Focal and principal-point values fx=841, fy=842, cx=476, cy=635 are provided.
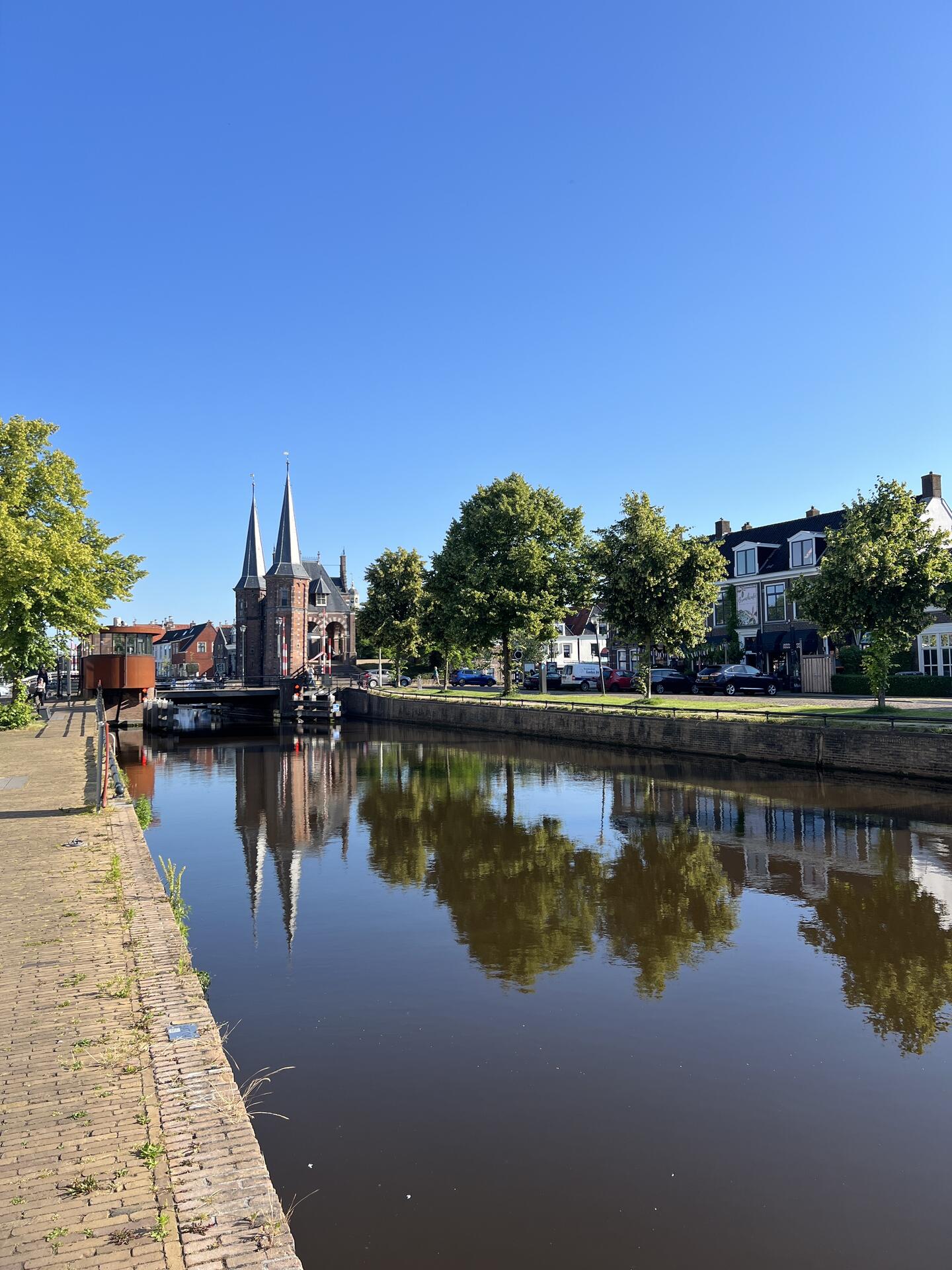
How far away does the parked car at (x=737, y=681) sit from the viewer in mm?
45812

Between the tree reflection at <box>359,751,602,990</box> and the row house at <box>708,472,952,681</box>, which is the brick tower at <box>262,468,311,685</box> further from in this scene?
the tree reflection at <box>359,751,602,990</box>

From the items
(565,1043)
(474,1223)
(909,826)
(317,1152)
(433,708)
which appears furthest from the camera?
(433,708)

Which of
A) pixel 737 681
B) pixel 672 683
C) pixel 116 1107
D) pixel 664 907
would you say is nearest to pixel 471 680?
pixel 672 683

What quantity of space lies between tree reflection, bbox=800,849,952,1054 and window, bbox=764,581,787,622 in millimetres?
42885

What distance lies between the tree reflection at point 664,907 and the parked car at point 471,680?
5658 cm

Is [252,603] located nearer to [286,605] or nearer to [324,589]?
[286,605]

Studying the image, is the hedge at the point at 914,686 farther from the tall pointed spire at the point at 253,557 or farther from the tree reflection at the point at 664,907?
the tall pointed spire at the point at 253,557

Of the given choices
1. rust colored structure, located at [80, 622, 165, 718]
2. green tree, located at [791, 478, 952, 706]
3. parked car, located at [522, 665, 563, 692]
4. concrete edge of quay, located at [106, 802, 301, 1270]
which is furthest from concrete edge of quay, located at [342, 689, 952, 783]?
concrete edge of quay, located at [106, 802, 301, 1270]

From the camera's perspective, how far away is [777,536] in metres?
61.3

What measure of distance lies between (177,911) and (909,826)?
16191 millimetres

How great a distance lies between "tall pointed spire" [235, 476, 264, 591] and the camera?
272 feet

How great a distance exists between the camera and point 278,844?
2005 cm

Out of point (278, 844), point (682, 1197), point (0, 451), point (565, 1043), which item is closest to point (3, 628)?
point (0, 451)

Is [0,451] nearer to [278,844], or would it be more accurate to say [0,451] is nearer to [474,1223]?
[278,844]
